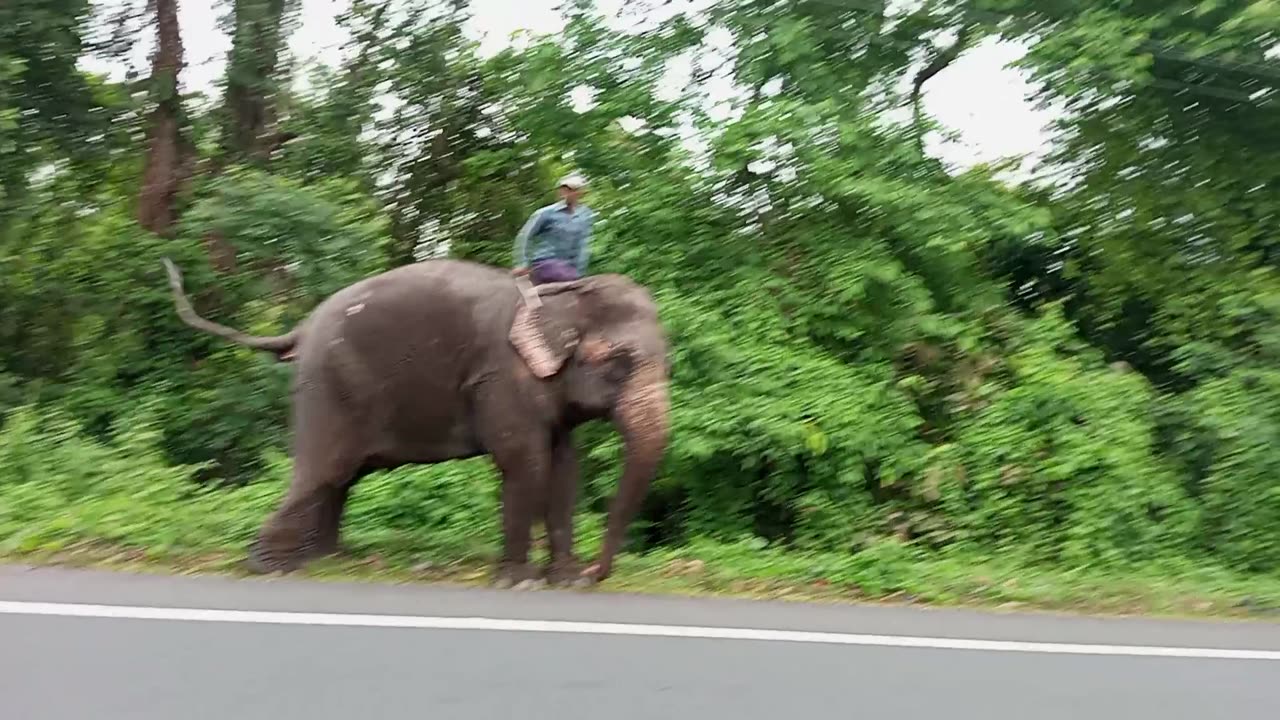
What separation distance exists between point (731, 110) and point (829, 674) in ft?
24.3

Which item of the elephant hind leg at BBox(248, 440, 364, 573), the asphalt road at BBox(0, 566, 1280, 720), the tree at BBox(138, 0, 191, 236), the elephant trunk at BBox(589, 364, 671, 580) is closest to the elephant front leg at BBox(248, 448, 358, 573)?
the elephant hind leg at BBox(248, 440, 364, 573)

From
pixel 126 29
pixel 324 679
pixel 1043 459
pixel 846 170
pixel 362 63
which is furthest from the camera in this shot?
pixel 362 63

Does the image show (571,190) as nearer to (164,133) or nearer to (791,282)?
(791,282)

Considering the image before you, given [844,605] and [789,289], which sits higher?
[789,289]

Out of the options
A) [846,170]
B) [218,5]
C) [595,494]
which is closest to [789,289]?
[846,170]

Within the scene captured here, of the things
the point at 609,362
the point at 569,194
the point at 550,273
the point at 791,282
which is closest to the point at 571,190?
the point at 569,194

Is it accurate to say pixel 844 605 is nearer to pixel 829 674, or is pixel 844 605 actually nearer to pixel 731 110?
pixel 829 674

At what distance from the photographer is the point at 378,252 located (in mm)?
12219

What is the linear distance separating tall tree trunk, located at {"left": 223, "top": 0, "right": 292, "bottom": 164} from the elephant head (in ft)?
27.7

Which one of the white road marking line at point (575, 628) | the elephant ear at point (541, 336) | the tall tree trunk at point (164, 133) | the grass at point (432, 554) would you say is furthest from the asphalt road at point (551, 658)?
the tall tree trunk at point (164, 133)

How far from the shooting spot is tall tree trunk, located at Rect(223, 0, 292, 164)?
1349cm

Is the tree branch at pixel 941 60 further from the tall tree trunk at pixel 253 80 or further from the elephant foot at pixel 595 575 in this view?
the tall tree trunk at pixel 253 80

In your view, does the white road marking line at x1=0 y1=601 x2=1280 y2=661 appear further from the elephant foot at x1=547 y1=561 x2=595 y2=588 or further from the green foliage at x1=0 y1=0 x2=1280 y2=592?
the green foliage at x1=0 y1=0 x2=1280 y2=592

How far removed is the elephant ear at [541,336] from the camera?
22.1 feet
